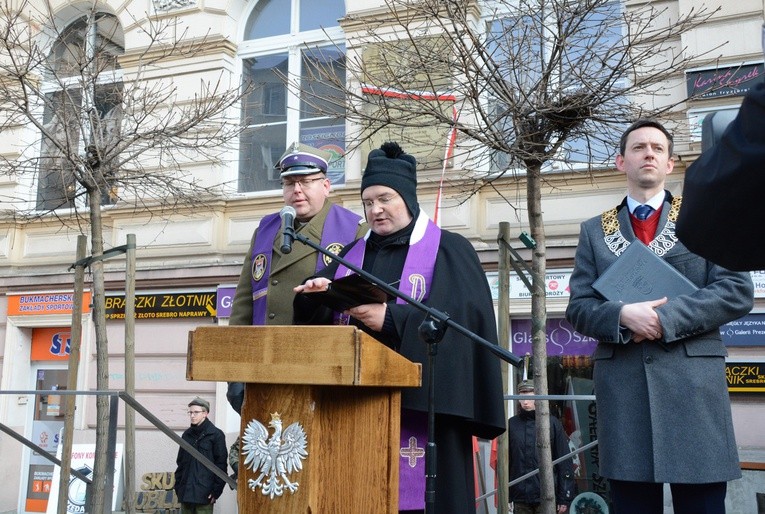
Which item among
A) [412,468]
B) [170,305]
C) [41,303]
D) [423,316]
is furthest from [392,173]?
[41,303]

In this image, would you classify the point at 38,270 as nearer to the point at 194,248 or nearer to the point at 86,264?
the point at 194,248

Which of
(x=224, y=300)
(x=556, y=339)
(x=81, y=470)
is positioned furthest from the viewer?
(x=224, y=300)

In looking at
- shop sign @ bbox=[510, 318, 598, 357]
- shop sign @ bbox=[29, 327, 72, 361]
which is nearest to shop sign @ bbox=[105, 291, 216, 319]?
shop sign @ bbox=[29, 327, 72, 361]

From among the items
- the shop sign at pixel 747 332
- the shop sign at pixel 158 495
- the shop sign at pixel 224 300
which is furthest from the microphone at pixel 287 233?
the shop sign at pixel 158 495

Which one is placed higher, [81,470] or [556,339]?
[556,339]

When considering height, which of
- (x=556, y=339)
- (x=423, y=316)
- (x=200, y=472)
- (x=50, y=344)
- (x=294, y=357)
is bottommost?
(x=200, y=472)

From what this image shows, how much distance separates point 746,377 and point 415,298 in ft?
21.5

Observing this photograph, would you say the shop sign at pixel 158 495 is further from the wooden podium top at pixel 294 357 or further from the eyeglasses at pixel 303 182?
the wooden podium top at pixel 294 357

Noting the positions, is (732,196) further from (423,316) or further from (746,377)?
(746,377)

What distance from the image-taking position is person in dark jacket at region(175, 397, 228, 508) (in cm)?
927

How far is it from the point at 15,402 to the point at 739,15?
433 inches

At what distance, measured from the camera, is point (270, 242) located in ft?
15.1

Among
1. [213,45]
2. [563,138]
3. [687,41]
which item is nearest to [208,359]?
[563,138]

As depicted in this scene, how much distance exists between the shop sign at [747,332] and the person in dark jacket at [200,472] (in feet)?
17.3
